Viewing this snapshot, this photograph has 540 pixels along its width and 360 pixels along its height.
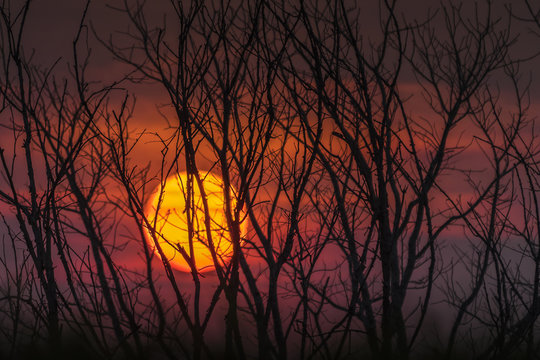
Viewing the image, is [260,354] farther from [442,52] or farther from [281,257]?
[442,52]

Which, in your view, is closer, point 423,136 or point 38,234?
point 38,234

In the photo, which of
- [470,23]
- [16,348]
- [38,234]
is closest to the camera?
[38,234]

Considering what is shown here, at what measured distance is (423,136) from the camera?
993 cm

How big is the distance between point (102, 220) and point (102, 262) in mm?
1043

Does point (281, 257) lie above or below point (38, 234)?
below

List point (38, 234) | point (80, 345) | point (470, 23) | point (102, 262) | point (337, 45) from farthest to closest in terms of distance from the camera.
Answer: point (470, 23), point (102, 262), point (80, 345), point (38, 234), point (337, 45)

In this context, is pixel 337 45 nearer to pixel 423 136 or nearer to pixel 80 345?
pixel 80 345

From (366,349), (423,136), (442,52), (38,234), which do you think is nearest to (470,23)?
(442,52)

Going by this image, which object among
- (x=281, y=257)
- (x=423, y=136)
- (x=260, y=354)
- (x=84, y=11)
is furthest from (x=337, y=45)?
(x=423, y=136)

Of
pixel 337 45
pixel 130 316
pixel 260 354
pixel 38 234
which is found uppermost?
pixel 337 45

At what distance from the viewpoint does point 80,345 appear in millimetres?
3857

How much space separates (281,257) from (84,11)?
5.24 feet

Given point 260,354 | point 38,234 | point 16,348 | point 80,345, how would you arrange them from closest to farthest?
point 260,354 → point 38,234 → point 80,345 → point 16,348

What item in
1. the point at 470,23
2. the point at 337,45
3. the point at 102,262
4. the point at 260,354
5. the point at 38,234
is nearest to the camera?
the point at 337,45
